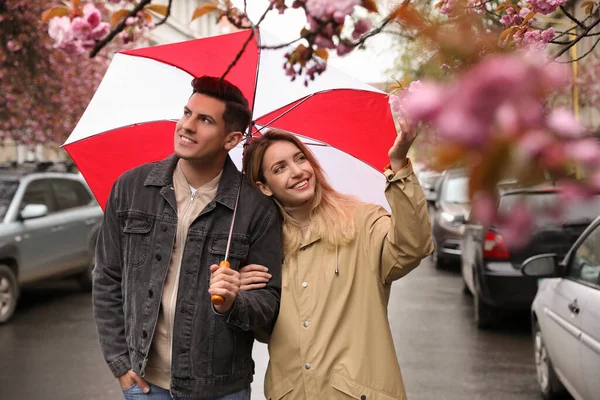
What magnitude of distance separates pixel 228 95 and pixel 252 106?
12.9 inches

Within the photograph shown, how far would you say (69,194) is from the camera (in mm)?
11844

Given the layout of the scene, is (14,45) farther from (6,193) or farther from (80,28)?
(80,28)

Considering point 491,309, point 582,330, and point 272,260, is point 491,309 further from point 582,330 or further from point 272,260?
point 272,260

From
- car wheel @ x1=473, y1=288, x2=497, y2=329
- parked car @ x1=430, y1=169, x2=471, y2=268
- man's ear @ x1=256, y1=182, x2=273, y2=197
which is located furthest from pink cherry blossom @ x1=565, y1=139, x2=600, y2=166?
parked car @ x1=430, y1=169, x2=471, y2=268

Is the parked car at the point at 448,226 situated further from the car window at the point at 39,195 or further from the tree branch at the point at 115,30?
the tree branch at the point at 115,30

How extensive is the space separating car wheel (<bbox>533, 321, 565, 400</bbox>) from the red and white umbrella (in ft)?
9.60

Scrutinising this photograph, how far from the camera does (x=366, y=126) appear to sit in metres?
3.48

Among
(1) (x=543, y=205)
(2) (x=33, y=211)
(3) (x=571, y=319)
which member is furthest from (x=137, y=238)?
(2) (x=33, y=211)

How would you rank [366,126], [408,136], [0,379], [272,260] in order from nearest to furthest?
[408,136]
[272,260]
[366,126]
[0,379]

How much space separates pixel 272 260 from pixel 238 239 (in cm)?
Answer: 14

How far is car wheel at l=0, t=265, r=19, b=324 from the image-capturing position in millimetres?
9383

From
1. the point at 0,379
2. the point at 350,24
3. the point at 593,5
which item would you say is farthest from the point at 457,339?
the point at 350,24

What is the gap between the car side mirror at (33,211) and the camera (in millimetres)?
10012

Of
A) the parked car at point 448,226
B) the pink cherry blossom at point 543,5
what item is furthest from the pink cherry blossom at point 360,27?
the parked car at point 448,226
